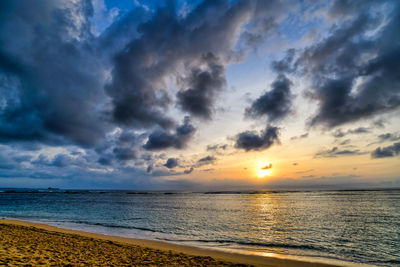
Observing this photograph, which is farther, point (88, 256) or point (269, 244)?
point (269, 244)

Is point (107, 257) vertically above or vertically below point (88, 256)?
below

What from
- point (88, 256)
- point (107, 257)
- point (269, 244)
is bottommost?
point (269, 244)

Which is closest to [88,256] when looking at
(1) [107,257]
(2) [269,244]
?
(1) [107,257]

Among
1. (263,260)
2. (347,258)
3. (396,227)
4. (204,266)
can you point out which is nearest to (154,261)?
(204,266)

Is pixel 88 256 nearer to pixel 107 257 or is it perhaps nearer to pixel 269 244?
pixel 107 257

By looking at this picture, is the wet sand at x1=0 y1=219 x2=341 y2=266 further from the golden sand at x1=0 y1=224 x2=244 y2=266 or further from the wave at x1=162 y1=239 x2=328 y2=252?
the wave at x1=162 y1=239 x2=328 y2=252

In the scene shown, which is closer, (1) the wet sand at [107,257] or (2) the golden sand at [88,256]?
(2) the golden sand at [88,256]

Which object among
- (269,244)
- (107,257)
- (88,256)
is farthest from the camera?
(269,244)

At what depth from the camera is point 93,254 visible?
42.2ft

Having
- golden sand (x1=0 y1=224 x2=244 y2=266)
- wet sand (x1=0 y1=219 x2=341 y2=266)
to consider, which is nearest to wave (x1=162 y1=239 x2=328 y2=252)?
wet sand (x1=0 y1=219 x2=341 y2=266)

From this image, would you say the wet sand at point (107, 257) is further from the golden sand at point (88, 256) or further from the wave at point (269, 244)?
the wave at point (269, 244)

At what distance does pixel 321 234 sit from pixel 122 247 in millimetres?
20972

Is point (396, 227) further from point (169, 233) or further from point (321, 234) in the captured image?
point (169, 233)

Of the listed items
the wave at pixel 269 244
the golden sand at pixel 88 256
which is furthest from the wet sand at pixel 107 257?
the wave at pixel 269 244
